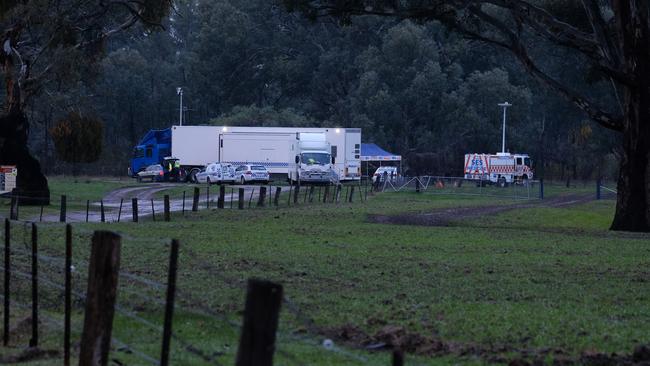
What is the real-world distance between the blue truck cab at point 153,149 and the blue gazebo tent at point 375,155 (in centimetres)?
1565

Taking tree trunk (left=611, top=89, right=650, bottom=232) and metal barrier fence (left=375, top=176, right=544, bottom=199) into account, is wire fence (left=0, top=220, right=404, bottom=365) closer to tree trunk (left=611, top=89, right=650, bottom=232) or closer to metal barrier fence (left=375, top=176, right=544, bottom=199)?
tree trunk (left=611, top=89, right=650, bottom=232)

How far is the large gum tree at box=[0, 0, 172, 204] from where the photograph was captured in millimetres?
44250

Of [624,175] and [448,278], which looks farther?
[624,175]

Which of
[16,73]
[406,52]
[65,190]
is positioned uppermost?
[406,52]

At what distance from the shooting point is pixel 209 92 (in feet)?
337

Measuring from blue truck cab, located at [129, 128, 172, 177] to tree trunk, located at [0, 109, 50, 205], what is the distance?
123 ft

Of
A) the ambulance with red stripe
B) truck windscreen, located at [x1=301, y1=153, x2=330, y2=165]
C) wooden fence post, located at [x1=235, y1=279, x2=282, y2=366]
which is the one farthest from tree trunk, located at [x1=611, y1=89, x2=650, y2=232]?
the ambulance with red stripe

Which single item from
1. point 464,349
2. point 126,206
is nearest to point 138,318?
point 464,349

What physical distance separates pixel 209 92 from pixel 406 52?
2005cm

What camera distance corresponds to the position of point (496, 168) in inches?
3354

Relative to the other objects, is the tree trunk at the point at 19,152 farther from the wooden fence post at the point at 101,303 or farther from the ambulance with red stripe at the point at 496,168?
the ambulance with red stripe at the point at 496,168

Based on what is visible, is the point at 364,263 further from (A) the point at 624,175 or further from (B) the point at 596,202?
(B) the point at 596,202

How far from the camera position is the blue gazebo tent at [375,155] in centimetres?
9000

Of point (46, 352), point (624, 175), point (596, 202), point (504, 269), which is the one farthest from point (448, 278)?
point (596, 202)
